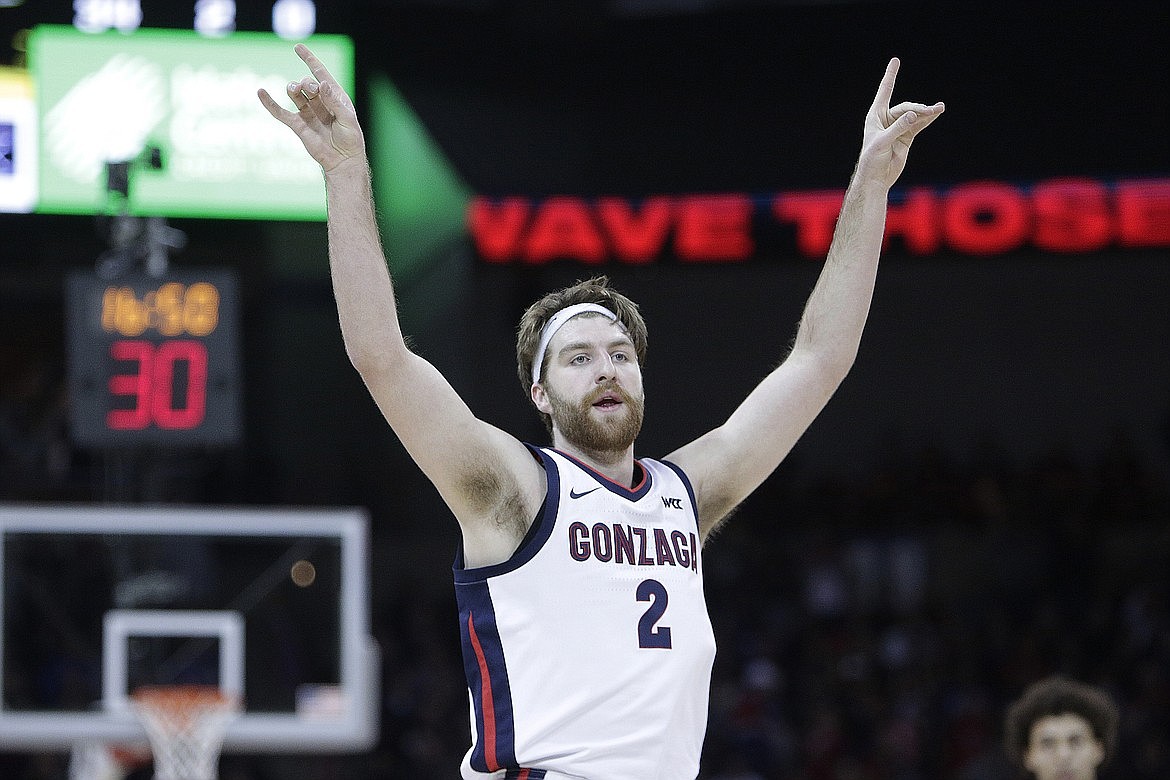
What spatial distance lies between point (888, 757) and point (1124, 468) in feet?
13.7

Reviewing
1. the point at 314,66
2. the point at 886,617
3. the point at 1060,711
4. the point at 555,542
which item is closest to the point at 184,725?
the point at 1060,711

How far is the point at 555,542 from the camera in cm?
372

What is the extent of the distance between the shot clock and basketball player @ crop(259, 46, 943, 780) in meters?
5.85

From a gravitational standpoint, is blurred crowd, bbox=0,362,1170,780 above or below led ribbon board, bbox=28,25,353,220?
below

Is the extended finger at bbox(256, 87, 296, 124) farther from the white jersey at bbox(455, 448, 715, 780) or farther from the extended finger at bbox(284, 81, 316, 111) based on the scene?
the white jersey at bbox(455, 448, 715, 780)

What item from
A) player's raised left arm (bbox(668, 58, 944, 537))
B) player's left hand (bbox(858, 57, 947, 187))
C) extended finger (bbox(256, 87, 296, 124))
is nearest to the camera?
extended finger (bbox(256, 87, 296, 124))

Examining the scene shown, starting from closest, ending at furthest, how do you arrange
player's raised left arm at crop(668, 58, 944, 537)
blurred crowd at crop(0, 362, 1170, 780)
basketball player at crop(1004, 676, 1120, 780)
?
player's raised left arm at crop(668, 58, 944, 537) → basketball player at crop(1004, 676, 1120, 780) → blurred crowd at crop(0, 362, 1170, 780)

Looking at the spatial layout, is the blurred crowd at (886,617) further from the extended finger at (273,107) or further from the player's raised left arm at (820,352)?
the extended finger at (273,107)

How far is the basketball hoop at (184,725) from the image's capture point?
942 centimetres

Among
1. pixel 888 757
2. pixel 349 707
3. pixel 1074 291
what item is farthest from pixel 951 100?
pixel 349 707

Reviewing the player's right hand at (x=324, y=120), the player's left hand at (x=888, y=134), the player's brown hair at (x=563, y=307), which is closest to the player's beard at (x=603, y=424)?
the player's brown hair at (x=563, y=307)

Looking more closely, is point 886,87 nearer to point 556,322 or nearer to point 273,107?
point 556,322

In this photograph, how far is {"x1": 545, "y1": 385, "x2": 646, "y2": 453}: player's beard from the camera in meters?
3.90

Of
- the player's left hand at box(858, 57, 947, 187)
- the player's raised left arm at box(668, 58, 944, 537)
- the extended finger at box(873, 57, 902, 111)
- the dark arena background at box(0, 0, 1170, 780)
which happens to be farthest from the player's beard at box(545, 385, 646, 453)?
the dark arena background at box(0, 0, 1170, 780)
